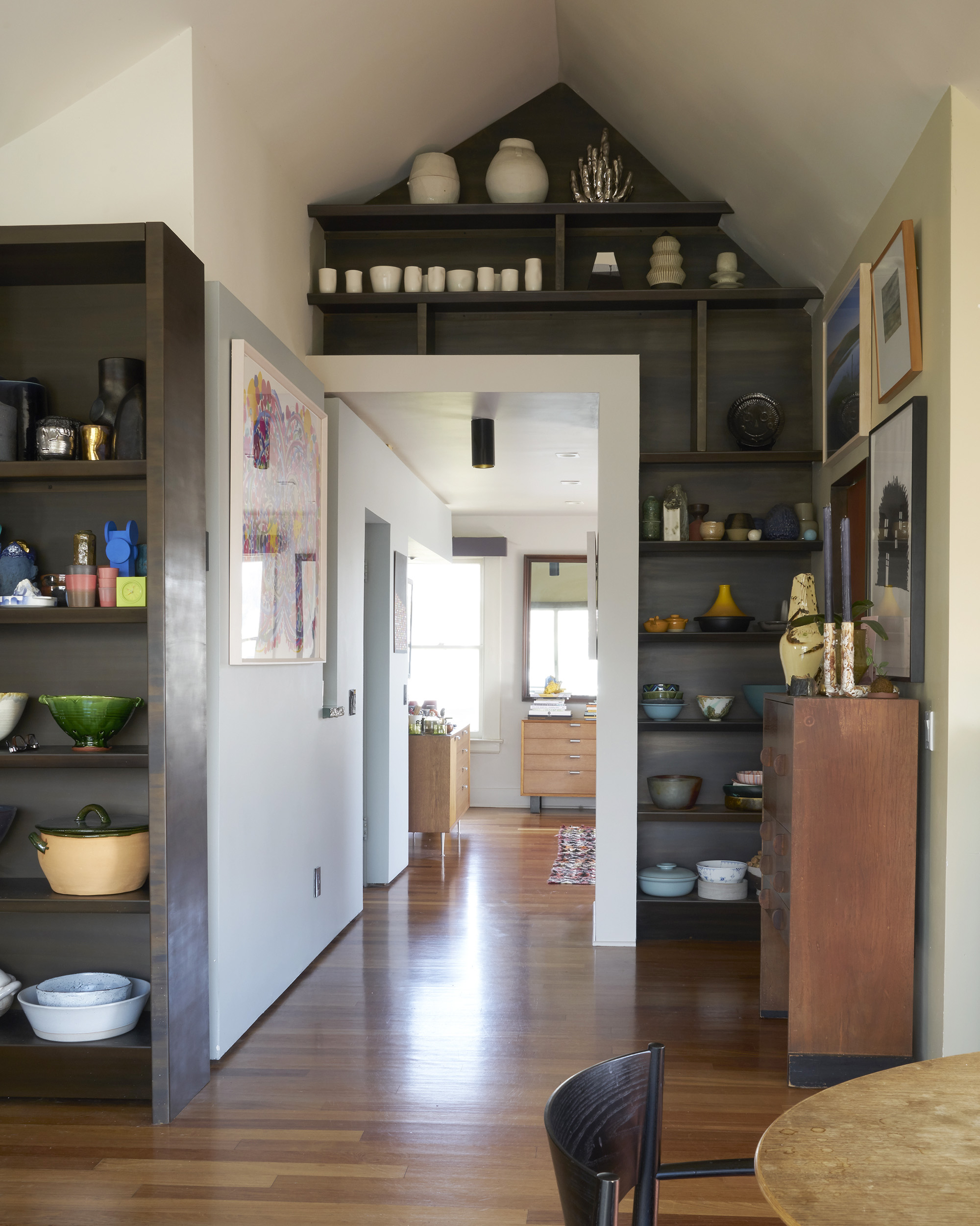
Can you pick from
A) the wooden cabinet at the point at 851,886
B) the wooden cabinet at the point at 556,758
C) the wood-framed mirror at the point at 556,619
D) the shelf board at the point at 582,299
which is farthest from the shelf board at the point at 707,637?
the wood-framed mirror at the point at 556,619

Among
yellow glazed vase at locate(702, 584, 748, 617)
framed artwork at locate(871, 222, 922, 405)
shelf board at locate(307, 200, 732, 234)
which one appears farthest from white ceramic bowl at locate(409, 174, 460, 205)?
yellow glazed vase at locate(702, 584, 748, 617)

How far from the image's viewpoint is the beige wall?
110 inches

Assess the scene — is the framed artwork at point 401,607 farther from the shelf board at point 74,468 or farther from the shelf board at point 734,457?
the shelf board at point 74,468

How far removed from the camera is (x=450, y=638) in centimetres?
947

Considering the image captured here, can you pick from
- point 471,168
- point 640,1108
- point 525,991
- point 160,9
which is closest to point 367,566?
point 471,168

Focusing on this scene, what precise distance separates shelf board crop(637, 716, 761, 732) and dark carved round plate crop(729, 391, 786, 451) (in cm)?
124

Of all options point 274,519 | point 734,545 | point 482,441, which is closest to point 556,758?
point 482,441

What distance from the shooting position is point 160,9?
2955mm

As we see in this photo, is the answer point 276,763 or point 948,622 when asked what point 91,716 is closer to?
point 276,763

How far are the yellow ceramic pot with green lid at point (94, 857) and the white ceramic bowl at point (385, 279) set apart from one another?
8.90 feet

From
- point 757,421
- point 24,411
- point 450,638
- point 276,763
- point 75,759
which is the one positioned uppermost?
point 757,421

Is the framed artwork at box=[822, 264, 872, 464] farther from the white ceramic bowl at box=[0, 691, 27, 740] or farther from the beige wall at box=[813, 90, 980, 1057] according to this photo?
the white ceramic bowl at box=[0, 691, 27, 740]

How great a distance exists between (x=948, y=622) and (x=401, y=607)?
3706mm

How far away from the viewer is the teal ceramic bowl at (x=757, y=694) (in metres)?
4.63
